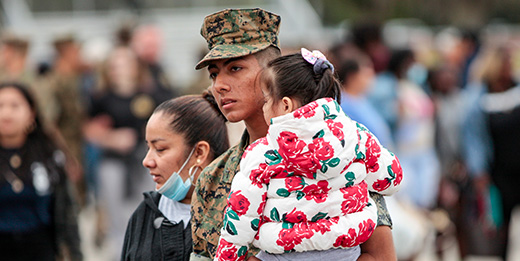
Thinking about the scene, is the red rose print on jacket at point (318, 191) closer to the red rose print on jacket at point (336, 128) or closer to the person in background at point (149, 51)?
the red rose print on jacket at point (336, 128)

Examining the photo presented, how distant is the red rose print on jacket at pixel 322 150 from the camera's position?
288 centimetres

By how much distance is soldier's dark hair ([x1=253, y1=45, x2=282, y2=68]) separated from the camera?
335cm

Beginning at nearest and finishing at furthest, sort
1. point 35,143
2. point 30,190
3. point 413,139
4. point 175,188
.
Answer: point 175,188 → point 30,190 → point 35,143 → point 413,139

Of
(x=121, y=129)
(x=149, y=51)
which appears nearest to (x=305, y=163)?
(x=121, y=129)

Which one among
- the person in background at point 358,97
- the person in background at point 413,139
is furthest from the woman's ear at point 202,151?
the person in background at point 413,139

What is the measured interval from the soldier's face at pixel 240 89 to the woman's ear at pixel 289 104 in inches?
10.7

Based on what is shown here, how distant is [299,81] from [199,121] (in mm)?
914

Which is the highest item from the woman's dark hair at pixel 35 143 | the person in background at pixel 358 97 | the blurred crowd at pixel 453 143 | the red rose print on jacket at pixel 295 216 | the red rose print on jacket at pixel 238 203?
the red rose print on jacket at pixel 238 203

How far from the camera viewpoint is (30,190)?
18.9 ft

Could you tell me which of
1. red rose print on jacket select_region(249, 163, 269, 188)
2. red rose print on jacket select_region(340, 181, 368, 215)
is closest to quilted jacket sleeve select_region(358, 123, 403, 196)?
red rose print on jacket select_region(340, 181, 368, 215)

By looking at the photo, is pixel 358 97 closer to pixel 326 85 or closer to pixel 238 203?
pixel 326 85

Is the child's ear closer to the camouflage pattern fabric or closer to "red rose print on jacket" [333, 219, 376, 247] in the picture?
"red rose print on jacket" [333, 219, 376, 247]

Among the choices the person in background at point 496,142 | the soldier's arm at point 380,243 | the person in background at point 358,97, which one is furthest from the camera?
the person in background at point 496,142

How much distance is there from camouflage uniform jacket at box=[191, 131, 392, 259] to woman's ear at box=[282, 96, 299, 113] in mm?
360
